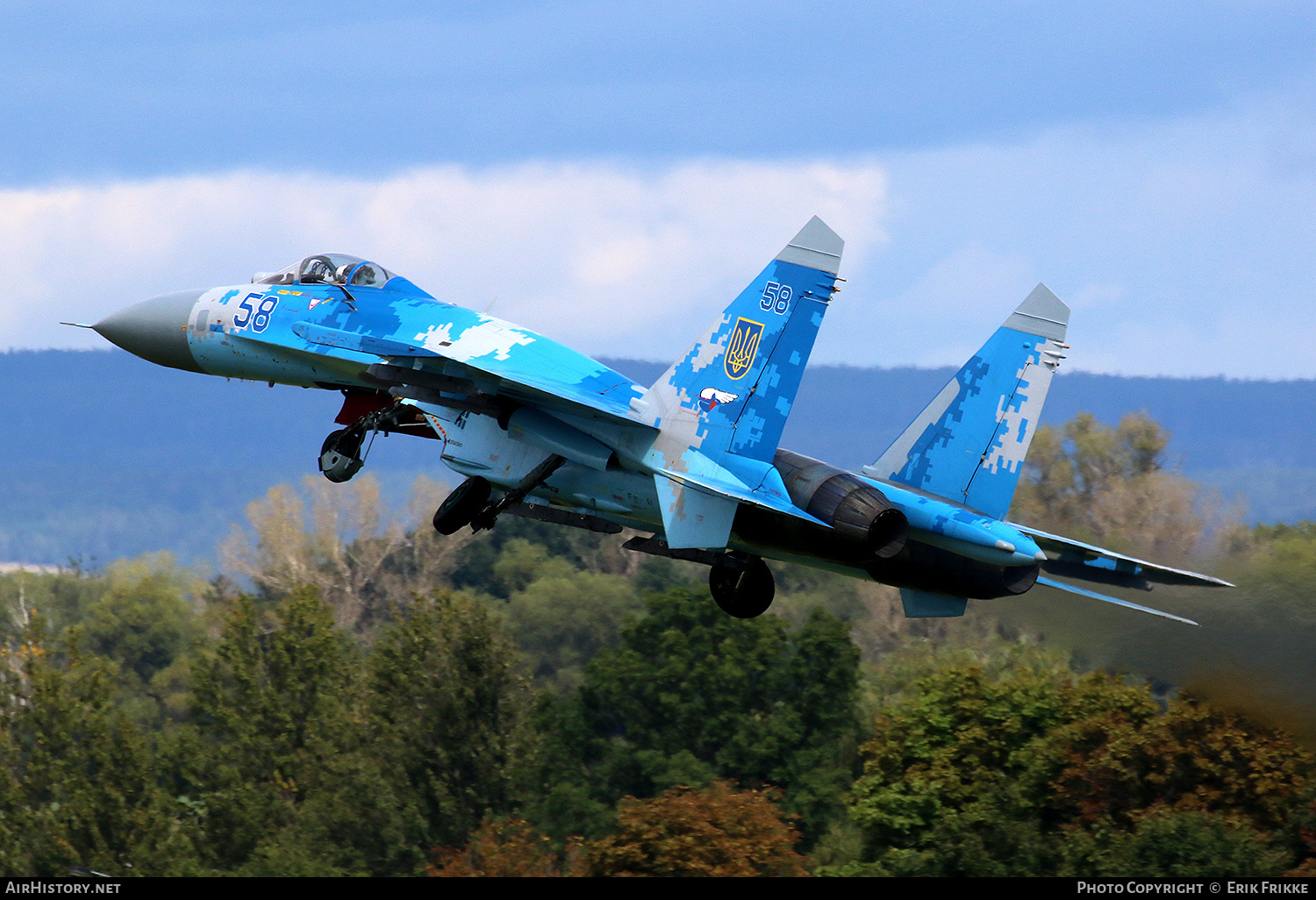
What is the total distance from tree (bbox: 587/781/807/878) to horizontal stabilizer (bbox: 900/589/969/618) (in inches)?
817

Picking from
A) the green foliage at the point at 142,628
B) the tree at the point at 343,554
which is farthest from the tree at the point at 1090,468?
the green foliage at the point at 142,628

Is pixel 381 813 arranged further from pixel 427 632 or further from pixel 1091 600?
pixel 1091 600

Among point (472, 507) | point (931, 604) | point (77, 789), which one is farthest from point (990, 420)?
point (77, 789)

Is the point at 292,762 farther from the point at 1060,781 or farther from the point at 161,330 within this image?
the point at 161,330

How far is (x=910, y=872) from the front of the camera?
139ft

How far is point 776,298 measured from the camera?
19578mm

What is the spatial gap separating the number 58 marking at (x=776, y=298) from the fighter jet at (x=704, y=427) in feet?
0.07

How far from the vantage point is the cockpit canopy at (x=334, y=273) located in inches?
874

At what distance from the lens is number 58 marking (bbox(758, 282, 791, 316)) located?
19.5 metres

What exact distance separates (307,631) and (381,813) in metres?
11.6

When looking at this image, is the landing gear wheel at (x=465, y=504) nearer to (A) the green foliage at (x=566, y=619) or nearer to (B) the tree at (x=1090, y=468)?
(B) the tree at (x=1090, y=468)

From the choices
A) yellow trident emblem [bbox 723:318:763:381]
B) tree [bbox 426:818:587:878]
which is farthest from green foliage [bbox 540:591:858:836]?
yellow trident emblem [bbox 723:318:763:381]

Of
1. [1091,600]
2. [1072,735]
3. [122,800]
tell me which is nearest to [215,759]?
[122,800]
